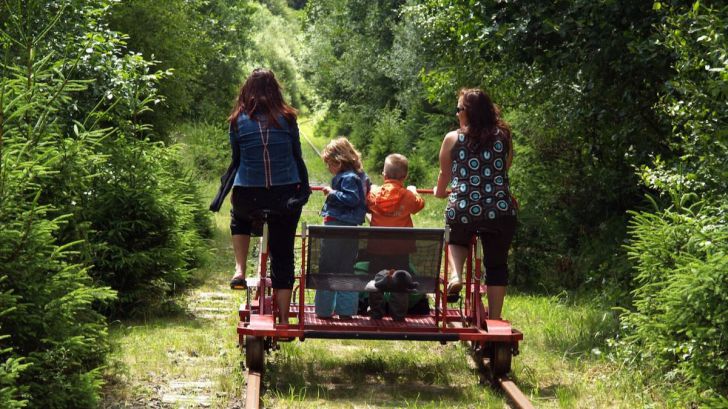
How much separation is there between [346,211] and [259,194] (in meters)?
0.91

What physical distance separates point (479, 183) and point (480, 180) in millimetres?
24

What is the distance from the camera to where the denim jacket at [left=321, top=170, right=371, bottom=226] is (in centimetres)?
859

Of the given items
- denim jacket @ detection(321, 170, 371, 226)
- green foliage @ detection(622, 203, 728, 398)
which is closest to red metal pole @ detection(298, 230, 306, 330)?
denim jacket @ detection(321, 170, 371, 226)

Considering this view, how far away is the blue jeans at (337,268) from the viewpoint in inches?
318

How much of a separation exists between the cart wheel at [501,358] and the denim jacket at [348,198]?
1.54 meters

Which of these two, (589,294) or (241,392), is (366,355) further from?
(589,294)

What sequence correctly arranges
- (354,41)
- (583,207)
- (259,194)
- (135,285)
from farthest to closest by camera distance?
(354,41) → (583,207) → (135,285) → (259,194)

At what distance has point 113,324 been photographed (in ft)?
34.5

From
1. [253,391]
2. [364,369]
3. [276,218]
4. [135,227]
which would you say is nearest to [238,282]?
[276,218]

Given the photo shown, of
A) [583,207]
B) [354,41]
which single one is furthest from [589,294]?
[354,41]

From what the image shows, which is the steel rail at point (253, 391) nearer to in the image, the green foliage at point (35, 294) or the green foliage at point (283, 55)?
the green foliage at point (35, 294)

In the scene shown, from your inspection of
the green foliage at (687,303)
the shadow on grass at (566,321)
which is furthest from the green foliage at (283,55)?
the green foliage at (687,303)

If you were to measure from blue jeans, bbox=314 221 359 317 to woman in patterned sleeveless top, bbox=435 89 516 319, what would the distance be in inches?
31.0

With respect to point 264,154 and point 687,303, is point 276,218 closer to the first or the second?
point 264,154
